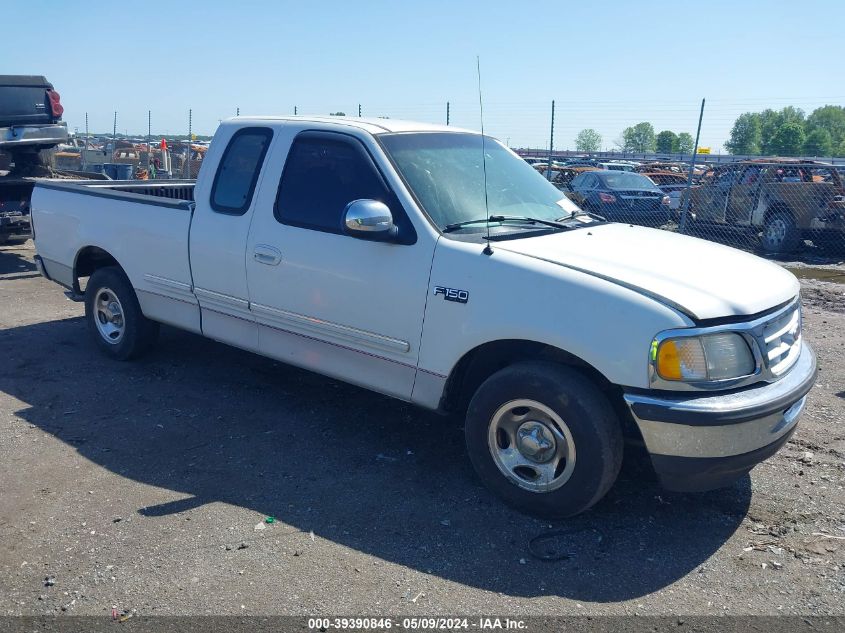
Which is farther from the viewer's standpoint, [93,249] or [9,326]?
[9,326]

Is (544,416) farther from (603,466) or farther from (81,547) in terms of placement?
(81,547)

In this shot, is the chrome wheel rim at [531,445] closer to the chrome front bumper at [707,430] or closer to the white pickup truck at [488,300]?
the white pickup truck at [488,300]

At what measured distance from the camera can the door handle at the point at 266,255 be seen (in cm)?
481

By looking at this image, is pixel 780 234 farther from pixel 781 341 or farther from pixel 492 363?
pixel 492 363

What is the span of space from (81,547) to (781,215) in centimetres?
1343

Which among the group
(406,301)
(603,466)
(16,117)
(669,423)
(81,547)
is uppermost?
(16,117)

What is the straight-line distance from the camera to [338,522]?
3.92m

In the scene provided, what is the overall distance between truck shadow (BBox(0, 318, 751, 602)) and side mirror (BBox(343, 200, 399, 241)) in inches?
55.8

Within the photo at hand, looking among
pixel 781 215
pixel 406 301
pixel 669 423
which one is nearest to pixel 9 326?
pixel 406 301

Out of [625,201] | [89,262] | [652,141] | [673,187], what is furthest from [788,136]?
[89,262]

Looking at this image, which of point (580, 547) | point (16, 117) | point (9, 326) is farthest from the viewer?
point (16, 117)

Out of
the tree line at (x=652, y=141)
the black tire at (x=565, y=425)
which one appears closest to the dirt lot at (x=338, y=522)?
the black tire at (x=565, y=425)

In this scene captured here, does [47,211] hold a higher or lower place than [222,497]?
higher

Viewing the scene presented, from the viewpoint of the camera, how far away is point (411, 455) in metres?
4.73
